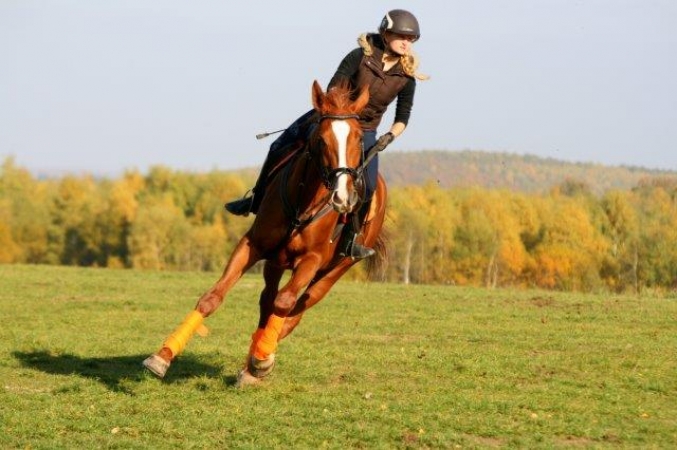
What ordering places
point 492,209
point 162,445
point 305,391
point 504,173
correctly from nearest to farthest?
point 162,445 < point 305,391 < point 492,209 < point 504,173

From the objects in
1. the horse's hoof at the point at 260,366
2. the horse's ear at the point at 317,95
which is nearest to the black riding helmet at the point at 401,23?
the horse's ear at the point at 317,95

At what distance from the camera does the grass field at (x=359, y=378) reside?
352 inches

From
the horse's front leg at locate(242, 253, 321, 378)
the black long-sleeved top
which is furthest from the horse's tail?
the horse's front leg at locate(242, 253, 321, 378)

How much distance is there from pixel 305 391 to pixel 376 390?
2.33 feet

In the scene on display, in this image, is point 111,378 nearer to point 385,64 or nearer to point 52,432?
point 52,432

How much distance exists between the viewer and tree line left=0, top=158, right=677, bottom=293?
9062cm

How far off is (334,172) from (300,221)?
0.95 meters

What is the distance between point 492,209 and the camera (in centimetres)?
9981

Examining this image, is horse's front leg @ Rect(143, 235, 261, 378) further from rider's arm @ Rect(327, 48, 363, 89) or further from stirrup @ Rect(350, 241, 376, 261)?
rider's arm @ Rect(327, 48, 363, 89)

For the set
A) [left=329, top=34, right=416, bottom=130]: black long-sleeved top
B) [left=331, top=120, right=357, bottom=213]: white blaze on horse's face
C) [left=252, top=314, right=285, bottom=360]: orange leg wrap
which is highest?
[left=329, top=34, right=416, bottom=130]: black long-sleeved top

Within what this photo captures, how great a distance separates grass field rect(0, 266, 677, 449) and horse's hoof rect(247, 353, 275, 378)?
0.65ft

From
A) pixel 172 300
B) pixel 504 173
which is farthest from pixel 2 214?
pixel 504 173

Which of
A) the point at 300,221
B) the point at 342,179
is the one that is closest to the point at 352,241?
the point at 300,221

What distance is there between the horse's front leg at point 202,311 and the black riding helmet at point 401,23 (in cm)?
254
